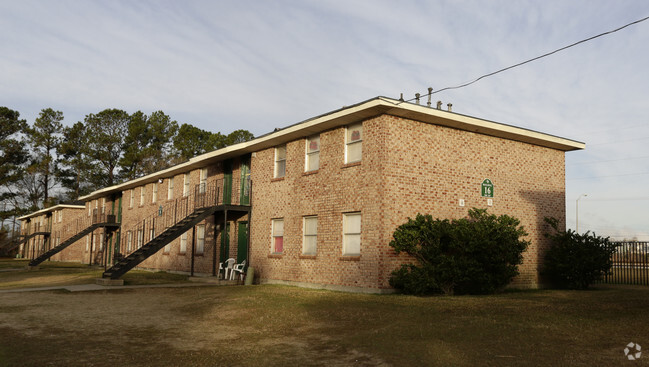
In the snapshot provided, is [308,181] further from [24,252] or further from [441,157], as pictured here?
[24,252]

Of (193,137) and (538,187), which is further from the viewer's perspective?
(193,137)

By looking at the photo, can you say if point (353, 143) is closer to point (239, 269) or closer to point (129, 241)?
point (239, 269)

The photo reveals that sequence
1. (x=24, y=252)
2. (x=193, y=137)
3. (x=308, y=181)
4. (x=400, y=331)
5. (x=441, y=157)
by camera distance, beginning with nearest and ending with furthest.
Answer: (x=400, y=331) → (x=441, y=157) → (x=308, y=181) → (x=193, y=137) → (x=24, y=252)

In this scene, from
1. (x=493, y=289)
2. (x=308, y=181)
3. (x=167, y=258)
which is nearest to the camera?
(x=493, y=289)

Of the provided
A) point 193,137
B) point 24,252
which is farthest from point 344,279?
point 24,252

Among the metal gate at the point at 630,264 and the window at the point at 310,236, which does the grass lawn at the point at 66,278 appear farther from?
the metal gate at the point at 630,264

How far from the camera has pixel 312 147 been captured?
61.5ft

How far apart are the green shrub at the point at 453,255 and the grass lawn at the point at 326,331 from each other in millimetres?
1061

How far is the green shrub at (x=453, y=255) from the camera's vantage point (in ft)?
48.4

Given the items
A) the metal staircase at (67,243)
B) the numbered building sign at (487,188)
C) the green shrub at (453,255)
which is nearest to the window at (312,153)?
the green shrub at (453,255)

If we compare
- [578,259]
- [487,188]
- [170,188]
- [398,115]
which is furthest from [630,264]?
[170,188]

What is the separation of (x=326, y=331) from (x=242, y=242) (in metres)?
13.3

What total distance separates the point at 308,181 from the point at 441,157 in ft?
15.1

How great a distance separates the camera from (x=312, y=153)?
18703 mm
